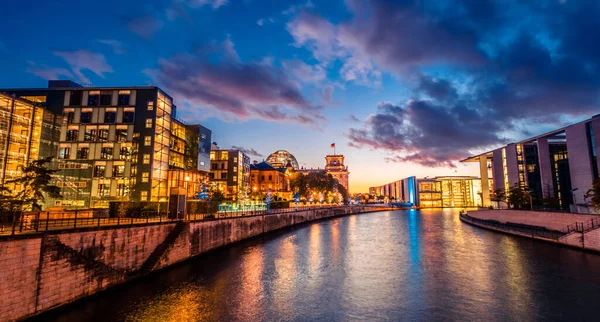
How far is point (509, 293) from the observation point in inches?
862

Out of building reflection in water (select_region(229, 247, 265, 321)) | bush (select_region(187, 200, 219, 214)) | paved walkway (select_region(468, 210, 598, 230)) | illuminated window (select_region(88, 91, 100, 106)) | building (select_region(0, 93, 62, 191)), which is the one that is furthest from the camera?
illuminated window (select_region(88, 91, 100, 106))

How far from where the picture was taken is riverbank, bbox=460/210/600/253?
35906mm

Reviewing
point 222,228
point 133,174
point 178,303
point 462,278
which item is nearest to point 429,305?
point 462,278

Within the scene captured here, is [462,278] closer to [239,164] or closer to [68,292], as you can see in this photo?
[68,292]

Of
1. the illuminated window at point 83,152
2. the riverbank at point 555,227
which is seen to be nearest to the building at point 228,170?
the illuminated window at point 83,152

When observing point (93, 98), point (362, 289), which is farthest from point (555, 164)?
point (93, 98)

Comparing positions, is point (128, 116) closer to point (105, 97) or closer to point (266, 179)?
point (105, 97)

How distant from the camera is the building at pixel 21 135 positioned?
4894cm

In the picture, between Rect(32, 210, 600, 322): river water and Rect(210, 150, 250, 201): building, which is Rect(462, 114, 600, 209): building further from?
Rect(210, 150, 250, 201): building

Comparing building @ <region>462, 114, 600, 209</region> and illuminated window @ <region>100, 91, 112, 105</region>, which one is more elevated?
illuminated window @ <region>100, 91, 112, 105</region>

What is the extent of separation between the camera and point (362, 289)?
23.7m

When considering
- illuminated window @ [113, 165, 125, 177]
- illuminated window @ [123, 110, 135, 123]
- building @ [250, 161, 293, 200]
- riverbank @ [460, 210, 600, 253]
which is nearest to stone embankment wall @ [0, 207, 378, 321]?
illuminated window @ [113, 165, 125, 177]

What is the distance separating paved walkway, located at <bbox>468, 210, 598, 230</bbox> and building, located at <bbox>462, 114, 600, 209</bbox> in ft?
18.7

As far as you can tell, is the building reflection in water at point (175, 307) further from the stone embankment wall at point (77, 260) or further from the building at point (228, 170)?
the building at point (228, 170)
